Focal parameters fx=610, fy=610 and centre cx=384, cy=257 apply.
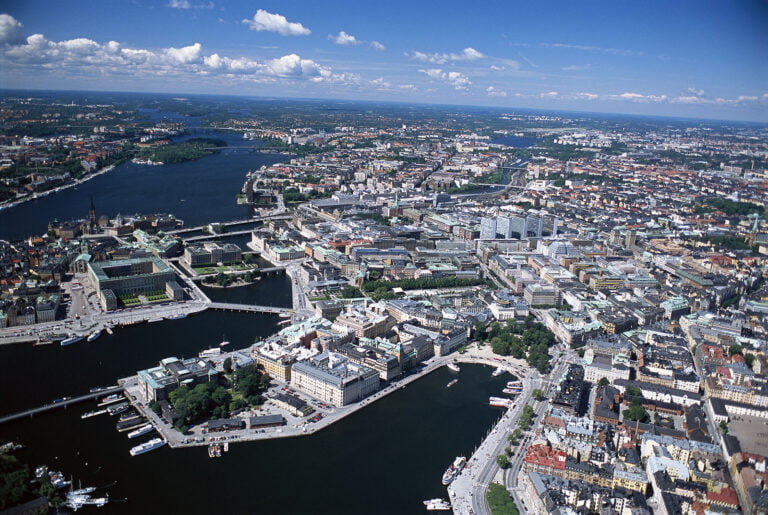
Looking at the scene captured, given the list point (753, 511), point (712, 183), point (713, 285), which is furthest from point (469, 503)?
point (712, 183)

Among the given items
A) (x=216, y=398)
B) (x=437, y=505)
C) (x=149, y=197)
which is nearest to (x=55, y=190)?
(x=149, y=197)

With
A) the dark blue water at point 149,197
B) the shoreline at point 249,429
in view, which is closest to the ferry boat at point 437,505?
the shoreline at point 249,429

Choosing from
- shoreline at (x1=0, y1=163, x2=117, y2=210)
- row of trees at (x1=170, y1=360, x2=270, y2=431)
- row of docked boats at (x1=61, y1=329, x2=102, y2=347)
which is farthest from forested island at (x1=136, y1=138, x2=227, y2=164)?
row of trees at (x1=170, y1=360, x2=270, y2=431)

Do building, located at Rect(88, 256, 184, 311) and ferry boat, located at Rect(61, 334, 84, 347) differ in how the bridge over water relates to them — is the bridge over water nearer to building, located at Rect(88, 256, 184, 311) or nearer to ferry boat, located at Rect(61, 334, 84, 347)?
building, located at Rect(88, 256, 184, 311)

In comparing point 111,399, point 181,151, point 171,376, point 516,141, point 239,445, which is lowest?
point 239,445

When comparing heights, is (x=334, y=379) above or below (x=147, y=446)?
above

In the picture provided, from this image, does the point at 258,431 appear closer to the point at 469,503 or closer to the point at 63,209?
the point at 469,503

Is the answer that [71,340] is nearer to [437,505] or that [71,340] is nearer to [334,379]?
[334,379]
